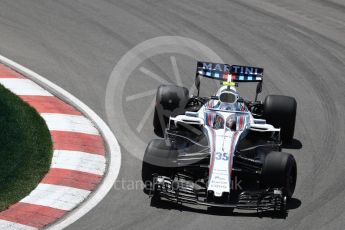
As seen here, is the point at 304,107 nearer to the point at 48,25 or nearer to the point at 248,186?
the point at 248,186

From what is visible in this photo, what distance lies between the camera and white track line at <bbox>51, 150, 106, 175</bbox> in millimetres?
14805

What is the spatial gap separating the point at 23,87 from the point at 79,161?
340cm

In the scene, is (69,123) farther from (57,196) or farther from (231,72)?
(231,72)

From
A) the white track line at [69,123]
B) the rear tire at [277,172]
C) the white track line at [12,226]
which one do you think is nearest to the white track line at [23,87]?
the white track line at [69,123]

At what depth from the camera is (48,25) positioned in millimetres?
21281

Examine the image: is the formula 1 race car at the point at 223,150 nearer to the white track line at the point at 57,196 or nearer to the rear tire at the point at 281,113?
the rear tire at the point at 281,113

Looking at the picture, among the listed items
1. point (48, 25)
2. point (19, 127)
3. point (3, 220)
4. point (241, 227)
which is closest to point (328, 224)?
point (241, 227)

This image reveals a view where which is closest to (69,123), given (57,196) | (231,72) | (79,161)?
(79,161)

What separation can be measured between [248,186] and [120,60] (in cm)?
620

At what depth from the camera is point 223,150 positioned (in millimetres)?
14086

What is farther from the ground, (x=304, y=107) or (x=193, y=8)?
(x=193, y=8)

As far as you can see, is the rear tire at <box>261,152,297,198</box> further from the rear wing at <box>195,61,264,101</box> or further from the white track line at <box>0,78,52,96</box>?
the white track line at <box>0,78,52,96</box>

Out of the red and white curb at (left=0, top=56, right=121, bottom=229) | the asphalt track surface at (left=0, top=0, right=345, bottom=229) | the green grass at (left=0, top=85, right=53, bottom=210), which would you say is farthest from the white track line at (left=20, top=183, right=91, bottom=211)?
the asphalt track surface at (left=0, top=0, right=345, bottom=229)

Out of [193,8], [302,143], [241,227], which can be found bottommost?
[241,227]
